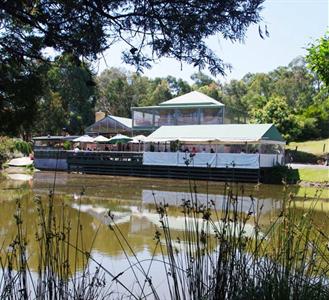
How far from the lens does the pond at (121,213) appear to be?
16.9 ft

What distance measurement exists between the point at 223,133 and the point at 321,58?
633 inches

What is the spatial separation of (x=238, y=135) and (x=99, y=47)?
775 inches

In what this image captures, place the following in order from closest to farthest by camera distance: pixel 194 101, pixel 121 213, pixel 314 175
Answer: pixel 121 213
pixel 314 175
pixel 194 101

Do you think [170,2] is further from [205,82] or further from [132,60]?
[205,82]

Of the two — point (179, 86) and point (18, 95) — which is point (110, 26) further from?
point (179, 86)

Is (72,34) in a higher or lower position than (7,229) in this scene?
higher

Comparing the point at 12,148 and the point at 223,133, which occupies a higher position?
the point at 223,133

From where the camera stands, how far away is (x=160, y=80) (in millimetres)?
57031

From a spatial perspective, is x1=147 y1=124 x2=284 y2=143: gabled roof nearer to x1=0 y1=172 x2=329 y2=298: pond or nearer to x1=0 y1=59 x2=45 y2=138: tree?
x1=0 y1=172 x2=329 y2=298: pond

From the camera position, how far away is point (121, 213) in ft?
38.4

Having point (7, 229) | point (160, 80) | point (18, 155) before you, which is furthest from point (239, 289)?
point (160, 80)

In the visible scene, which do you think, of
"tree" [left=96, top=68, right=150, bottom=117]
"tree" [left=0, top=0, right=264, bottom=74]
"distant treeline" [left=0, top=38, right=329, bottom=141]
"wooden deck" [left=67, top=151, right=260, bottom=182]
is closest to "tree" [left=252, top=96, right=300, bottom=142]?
"distant treeline" [left=0, top=38, right=329, bottom=141]

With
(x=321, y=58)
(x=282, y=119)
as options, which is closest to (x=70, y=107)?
(x=282, y=119)

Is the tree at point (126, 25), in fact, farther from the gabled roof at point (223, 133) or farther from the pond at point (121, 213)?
the gabled roof at point (223, 133)
